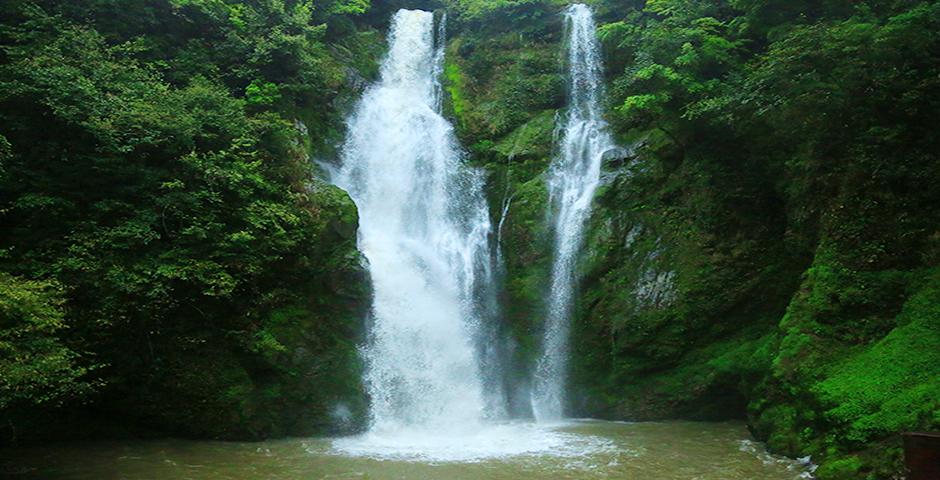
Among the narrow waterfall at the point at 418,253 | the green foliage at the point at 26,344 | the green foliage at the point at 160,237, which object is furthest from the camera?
the narrow waterfall at the point at 418,253

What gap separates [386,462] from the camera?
32.8 ft

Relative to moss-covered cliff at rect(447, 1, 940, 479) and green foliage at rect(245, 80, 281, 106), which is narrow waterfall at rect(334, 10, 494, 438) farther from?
green foliage at rect(245, 80, 281, 106)

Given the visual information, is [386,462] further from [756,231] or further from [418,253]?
[756,231]

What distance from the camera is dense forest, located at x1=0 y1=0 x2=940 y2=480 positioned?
381 inches

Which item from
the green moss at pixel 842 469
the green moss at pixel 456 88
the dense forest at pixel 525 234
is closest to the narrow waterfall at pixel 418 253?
the green moss at pixel 456 88

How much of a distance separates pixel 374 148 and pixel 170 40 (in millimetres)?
6234

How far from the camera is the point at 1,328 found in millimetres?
7641

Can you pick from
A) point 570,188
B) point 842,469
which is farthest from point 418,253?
point 842,469

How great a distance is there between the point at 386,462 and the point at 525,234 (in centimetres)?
785

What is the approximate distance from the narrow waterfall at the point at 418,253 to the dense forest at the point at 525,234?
0.78 meters

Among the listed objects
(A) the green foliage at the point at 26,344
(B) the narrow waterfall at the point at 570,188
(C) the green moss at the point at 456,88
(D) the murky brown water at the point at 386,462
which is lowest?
(D) the murky brown water at the point at 386,462

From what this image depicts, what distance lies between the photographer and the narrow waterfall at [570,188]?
1476cm

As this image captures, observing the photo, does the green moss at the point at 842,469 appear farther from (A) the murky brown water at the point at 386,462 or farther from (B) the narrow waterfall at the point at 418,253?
(B) the narrow waterfall at the point at 418,253

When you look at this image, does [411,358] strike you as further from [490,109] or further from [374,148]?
[490,109]
